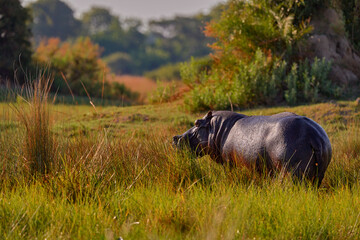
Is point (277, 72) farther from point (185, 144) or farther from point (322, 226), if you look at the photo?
point (322, 226)

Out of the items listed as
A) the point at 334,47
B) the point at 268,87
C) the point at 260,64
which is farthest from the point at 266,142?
the point at 334,47

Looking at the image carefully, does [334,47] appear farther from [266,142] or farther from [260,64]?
[266,142]

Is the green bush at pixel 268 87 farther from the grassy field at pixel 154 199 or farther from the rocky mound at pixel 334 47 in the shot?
the grassy field at pixel 154 199

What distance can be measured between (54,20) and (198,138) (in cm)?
4874

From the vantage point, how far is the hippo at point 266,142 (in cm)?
319

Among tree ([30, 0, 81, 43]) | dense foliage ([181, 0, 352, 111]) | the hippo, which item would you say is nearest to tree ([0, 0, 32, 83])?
dense foliage ([181, 0, 352, 111])

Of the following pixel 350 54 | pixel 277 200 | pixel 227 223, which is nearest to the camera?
pixel 227 223

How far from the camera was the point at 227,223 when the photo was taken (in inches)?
99.9

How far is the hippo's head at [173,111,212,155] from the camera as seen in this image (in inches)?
159

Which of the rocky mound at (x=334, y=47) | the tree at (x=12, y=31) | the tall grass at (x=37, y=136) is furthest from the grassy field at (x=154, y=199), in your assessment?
the tree at (x=12, y=31)

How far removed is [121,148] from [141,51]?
143ft

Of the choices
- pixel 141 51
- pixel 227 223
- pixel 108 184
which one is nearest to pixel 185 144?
pixel 108 184

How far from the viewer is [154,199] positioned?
2926mm

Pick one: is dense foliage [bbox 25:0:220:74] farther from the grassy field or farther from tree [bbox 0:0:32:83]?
the grassy field
